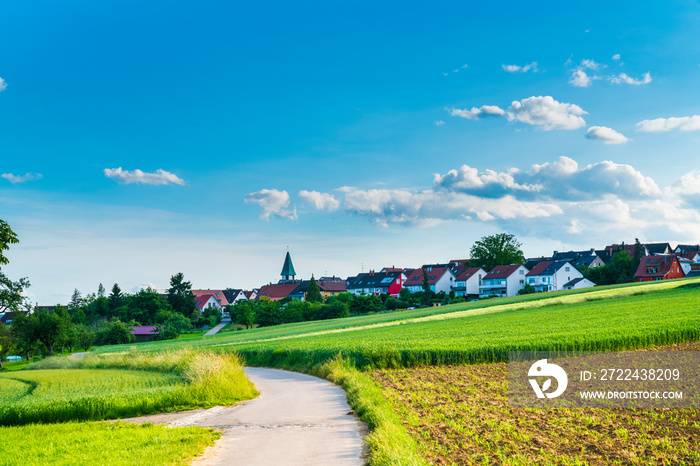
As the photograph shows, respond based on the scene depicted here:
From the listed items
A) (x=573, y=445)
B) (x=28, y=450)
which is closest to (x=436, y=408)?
(x=573, y=445)

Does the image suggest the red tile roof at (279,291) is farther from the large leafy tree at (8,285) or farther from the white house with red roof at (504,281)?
Result: the large leafy tree at (8,285)

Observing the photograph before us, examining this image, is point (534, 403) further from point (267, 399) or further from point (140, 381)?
point (140, 381)

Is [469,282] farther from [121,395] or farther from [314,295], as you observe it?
[121,395]

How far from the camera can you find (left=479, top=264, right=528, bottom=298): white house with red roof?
106812 mm

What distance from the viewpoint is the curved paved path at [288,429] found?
32.4ft

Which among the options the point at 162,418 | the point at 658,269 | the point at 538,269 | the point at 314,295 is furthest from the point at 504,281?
the point at 162,418

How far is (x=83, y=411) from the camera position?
50.4 feet

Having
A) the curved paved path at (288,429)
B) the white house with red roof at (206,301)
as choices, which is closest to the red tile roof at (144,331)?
the white house with red roof at (206,301)

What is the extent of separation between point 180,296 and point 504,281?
64346 millimetres

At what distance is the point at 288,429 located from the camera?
40.5 ft

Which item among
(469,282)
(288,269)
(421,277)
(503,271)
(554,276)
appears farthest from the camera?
(288,269)

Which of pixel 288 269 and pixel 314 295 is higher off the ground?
pixel 288 269

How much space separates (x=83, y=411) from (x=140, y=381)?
662 cm

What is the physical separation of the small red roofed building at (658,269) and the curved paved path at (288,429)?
93622 millimetres
